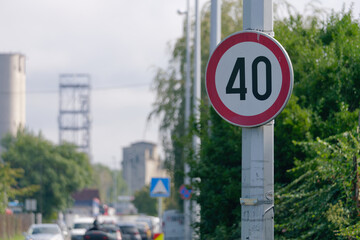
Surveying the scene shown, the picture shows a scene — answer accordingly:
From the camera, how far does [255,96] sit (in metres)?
5.04

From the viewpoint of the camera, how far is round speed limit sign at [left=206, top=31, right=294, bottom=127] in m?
4.97

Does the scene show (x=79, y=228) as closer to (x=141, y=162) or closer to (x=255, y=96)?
(x=255, y=96)

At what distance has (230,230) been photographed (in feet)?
38.7

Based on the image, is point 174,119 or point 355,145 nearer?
point 355,145

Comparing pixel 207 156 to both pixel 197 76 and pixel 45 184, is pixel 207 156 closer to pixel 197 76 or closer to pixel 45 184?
pixel 197 76

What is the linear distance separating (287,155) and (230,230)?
5.01ft

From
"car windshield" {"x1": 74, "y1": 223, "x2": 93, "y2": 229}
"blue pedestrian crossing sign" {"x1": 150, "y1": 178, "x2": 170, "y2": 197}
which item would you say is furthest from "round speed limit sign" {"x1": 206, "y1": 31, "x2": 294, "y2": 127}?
"car windshield" {"x1": 74, "y1": 223, "x2": 93, "y2": 229}

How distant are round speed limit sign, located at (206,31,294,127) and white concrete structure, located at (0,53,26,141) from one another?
92.7 metres

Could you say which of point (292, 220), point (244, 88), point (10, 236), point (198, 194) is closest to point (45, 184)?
point (10, 236)

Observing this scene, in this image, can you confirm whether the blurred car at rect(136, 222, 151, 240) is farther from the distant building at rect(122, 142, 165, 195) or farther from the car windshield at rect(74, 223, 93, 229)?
the distant building at rect(122, 142, 165, 195)

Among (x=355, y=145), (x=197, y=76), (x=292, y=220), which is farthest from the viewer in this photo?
(x=197, y=76)

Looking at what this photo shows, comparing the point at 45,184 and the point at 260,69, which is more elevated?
the point at 260,69

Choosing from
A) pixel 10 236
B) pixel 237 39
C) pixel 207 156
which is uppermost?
pixel 237 39

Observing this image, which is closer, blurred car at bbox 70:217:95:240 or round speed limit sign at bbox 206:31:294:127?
round speed limit sign at bbox 206:31:294:127
